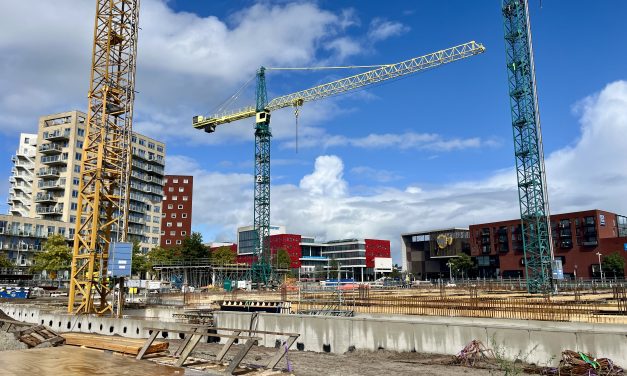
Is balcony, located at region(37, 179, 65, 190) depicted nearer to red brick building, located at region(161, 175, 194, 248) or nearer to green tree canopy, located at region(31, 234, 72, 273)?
green tree canopy, located at region(31, 234, 72, 273)

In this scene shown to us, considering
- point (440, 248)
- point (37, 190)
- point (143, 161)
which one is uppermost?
point (143, 161)

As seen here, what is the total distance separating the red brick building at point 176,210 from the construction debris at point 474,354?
433 feet

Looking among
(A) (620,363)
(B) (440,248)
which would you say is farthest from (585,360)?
(B) (440,248)

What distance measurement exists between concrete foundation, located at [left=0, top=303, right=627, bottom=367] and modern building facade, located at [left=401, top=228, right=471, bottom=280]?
12592 cm

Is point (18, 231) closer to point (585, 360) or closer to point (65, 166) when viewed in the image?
point (65, 166)

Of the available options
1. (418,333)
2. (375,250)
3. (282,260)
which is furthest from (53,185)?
(375,250)

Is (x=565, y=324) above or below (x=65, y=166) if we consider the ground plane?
below

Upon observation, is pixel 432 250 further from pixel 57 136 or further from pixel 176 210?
pixel 57 136

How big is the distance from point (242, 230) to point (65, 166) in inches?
3494

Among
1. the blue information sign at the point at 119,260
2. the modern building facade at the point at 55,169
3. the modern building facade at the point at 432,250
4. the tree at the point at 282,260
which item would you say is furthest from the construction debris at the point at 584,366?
the modern building facade at the point at 432,250

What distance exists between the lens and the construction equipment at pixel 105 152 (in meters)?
35.6

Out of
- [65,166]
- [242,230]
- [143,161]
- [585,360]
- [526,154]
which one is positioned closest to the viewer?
[585,360]

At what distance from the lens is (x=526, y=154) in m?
65.9

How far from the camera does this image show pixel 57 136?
105m
